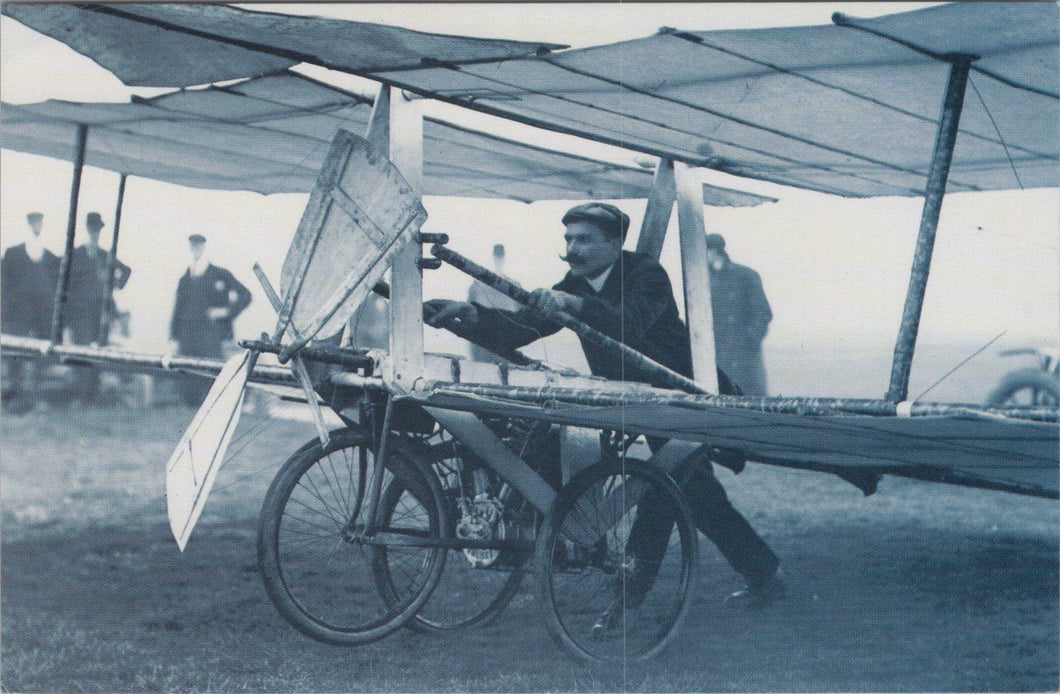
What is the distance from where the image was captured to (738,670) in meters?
3.89

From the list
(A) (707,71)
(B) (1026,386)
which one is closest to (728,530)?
(A) (707,71)

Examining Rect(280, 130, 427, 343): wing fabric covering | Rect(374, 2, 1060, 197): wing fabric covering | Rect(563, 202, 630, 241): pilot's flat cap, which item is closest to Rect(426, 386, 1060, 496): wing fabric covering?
Rect(280, 130, 427, 343): wing fabric covering

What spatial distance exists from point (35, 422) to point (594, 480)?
10084 mm

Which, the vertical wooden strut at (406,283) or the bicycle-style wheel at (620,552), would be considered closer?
the vertical wooden strut at (406,283)

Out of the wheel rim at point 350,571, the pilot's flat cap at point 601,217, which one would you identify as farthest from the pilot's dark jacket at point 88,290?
the pilot's flat cap at point 601,217

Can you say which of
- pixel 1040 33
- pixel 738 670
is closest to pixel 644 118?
pixel 1040 33

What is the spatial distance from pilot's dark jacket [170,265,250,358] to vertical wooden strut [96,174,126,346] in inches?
48.5

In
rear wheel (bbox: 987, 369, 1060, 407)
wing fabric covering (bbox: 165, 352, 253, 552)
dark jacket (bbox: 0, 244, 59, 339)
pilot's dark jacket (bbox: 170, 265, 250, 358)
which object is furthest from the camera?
rear wheel (bbox: 987, 369, 1060, 407)

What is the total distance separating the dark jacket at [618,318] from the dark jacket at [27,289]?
3.40m

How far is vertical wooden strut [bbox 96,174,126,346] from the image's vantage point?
5.81 meters

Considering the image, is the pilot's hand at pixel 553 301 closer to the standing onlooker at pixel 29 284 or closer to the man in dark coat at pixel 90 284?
the man in dark coat at pixel 90 284

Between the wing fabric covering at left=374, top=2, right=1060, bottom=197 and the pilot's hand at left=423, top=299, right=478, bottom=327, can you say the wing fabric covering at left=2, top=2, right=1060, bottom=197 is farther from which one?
the pilot's hand at left=423, top=299, right=478, bottom=327

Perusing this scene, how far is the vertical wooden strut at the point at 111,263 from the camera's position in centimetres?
581

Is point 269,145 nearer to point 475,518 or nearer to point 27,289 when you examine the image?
point 475,518
